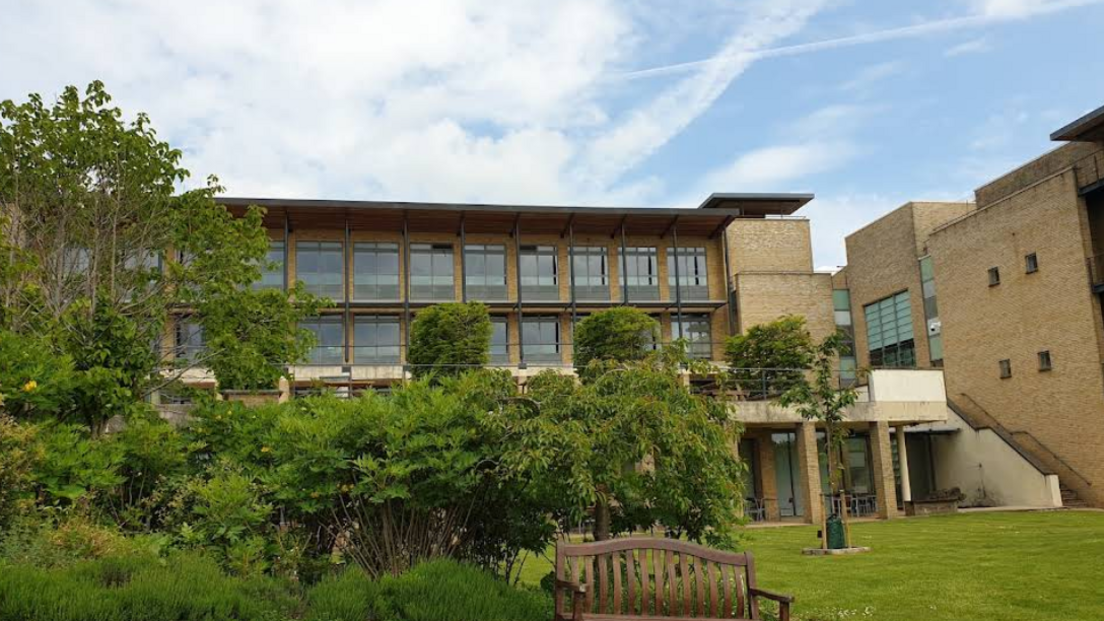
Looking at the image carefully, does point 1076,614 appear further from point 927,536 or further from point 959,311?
point 959,311

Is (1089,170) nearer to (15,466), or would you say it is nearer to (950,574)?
(950,574)

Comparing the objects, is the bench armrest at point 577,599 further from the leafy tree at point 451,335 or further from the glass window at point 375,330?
the glass window at point 375,330

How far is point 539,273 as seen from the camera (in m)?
40.0

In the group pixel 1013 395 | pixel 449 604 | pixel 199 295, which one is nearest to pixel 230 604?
pixel 449 604

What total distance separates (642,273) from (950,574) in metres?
28.7

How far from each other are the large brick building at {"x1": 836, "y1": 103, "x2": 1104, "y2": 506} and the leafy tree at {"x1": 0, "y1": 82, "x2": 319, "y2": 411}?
85.1 ft

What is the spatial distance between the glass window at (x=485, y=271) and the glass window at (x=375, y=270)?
2993 mm

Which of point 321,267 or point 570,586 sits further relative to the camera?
point 321,267

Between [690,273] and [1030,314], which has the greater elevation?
[690,273]

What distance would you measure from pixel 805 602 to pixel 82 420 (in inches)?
322

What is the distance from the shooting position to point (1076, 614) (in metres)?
9.35

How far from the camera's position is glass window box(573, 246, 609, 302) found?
131ft

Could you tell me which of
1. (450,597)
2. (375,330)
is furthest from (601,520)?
(375,330)

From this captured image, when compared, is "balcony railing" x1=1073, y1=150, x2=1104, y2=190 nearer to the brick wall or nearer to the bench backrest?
the brick wall
